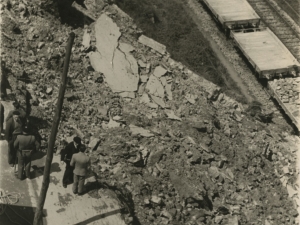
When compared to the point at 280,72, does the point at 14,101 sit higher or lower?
higher

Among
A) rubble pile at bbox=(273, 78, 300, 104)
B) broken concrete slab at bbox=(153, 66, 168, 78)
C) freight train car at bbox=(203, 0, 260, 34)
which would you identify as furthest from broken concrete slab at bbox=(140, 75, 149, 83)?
freight train car at bbox=(203, 0, 260, 34)

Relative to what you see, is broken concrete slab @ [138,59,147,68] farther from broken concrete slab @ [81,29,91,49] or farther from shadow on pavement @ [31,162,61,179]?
shadow on pavement @ [31,162,61,179]

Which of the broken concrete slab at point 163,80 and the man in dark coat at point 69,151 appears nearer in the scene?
the man in dark coat at point 69,151

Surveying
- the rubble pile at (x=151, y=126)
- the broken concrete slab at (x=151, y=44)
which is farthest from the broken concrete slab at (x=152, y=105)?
the broken concrete slab at (x=151, y=44)

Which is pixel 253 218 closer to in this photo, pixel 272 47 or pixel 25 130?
pixel 25 130

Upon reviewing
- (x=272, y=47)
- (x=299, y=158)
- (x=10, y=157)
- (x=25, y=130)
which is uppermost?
(x=25, y=130)

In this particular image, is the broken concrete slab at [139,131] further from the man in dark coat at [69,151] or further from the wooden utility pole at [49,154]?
the wooden utility pole at [49,154]

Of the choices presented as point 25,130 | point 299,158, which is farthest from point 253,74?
point 25,130
